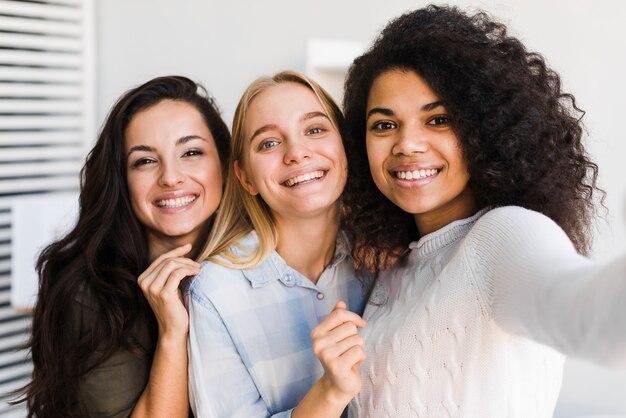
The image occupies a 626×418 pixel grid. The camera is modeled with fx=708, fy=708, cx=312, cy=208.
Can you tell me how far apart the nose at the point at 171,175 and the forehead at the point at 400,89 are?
2.03 ft

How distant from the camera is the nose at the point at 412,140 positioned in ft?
4.38

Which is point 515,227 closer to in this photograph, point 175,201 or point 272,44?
point 175,201

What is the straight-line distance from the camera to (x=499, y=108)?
129 cm

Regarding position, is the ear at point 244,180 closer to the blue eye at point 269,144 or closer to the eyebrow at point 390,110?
the blue eye at point 269,144

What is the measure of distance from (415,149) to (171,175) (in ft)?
2.41

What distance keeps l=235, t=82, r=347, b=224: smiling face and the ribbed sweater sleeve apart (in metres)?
0.52

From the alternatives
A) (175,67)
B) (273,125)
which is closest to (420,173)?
(273,125)

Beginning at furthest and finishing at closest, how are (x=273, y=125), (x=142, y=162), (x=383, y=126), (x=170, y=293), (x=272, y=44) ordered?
(x=272, y=44) → (x=142, y=162) → (x=273, y=125) → (x=170, y=293) → (x=383, y=126)

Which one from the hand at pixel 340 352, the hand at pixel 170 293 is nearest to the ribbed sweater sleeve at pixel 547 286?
the hand at pixel 340 352

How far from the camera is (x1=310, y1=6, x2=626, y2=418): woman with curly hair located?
1130 millimetres

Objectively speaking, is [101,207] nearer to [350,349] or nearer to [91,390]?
[91,390]

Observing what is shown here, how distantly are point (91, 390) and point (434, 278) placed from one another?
3.00ft

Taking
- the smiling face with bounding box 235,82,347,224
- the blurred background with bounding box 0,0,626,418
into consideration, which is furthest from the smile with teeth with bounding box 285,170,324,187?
the blurred background with bounding box 0,0,626,418

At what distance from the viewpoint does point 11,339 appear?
3.07 m
